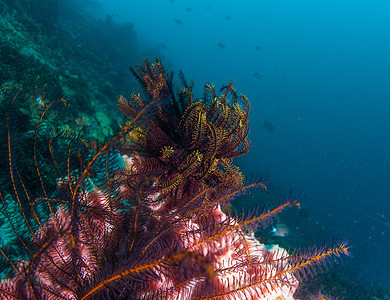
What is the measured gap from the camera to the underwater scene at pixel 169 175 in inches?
61.1

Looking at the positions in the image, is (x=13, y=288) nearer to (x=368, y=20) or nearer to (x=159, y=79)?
(x=159, y=79)

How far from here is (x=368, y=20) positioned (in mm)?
114062

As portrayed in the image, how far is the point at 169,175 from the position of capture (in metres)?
2.90

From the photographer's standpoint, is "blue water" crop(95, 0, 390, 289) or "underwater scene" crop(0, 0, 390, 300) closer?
"underwater scene" crop(0, 0, 390, 300)

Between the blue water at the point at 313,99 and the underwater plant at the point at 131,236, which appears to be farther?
the blue water at the point at 313,99

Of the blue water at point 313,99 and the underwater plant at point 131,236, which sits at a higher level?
the blue water at point 313,99

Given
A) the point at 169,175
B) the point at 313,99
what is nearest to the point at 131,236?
the point at 169,175

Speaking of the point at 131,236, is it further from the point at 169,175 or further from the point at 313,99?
the point at 313,99

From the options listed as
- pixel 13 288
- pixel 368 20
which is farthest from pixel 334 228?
pixel 368 20

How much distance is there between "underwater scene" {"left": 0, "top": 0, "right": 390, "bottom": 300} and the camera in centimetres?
155

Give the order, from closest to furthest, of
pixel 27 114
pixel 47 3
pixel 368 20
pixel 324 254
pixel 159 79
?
pixel 324 254 < pixel 159 79 < pixel 27 114 < pixel 47 3 < pixel 368 20

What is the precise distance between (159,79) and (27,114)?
7.33ft

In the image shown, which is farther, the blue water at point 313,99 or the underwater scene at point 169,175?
the blue water at point 313,99

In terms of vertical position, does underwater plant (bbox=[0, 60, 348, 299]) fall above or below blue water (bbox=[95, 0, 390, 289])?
below
